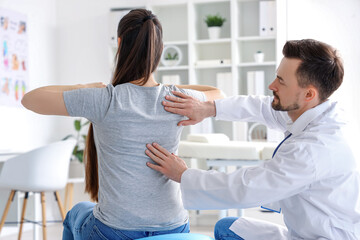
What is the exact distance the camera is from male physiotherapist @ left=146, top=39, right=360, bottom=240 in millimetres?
1232

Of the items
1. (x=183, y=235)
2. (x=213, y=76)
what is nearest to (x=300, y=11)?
(x=183, y=235)

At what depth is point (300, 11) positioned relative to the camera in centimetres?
204

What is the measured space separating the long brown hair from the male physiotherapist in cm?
11

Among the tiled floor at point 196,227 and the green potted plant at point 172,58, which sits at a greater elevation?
the green potted plant at point 172,58

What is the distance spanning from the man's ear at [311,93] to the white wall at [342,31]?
24.5 inches

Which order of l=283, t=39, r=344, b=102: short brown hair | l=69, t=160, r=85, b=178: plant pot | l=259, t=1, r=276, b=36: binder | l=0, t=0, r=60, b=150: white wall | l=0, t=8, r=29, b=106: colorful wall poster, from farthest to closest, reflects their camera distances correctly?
l=69, t=160, r=85, b=178: plant pot
l=259, t=1, r=276, b=36: binder
l=0, t=0, r=60, b=150: white wall
l=0, t=8, r=29, b=106: colorful wall poster
l=283, t=39, r=344, b=102: short brown hair

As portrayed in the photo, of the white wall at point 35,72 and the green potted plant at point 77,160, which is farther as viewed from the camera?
the green potted plant at point 77,160

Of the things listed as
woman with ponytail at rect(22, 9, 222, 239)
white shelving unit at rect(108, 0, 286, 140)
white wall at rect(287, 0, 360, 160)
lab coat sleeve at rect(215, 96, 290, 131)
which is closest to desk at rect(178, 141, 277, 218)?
white wall at rect(287, 0, 360, 160)

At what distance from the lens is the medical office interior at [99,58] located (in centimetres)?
424

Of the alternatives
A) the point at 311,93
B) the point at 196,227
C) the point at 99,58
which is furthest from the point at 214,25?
the point at 311,93

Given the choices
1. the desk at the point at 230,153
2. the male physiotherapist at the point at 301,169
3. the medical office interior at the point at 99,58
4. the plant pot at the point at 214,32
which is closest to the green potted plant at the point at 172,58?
the medical office interior at the point at 99,58

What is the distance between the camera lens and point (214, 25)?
4.60 m

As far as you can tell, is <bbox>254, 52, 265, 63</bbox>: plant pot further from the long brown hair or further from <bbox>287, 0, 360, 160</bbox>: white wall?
the long brown hair

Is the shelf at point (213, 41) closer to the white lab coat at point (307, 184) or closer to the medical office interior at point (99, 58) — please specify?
the medical office interior at point (99, 58)
